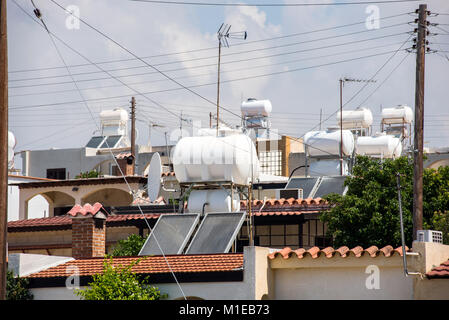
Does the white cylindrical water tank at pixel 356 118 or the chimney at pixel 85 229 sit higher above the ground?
the white cylindrical water tank at pixel 356 118

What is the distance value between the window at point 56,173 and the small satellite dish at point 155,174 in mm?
38445

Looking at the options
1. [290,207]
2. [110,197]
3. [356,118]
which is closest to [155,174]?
[290,207]

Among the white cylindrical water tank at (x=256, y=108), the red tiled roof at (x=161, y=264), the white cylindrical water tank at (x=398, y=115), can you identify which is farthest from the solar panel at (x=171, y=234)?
the white cylindrical water tank at (x=398, y=115)

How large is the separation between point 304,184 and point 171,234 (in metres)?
13.9

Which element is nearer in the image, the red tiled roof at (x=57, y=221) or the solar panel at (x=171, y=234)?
the solar panel at (x=171, y=234)

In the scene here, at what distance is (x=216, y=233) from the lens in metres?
25.9

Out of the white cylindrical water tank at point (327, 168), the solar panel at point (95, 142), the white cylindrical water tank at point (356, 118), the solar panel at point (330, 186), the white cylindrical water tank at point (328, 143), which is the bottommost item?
the solar panel at point (330, 186)

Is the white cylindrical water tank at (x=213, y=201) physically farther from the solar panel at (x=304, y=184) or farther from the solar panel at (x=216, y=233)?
the solar panel at (x=304, y=184)

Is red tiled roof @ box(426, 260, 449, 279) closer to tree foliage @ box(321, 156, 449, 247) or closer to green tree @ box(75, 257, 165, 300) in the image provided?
green tree @ box(75, 257, 165, 300)

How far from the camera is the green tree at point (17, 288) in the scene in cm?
2347

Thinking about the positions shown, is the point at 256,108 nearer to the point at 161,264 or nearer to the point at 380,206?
the point at 380,206

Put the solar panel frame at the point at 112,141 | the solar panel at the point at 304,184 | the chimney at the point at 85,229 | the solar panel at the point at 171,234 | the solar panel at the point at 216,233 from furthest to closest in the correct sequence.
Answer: the solar panel frame at the point at 112,141 → the solar panel at the point at 304,184 → the chimney at the point at 85,229 → the solar panel at the point at 171,234 → the solar panel at the point at 216,233
